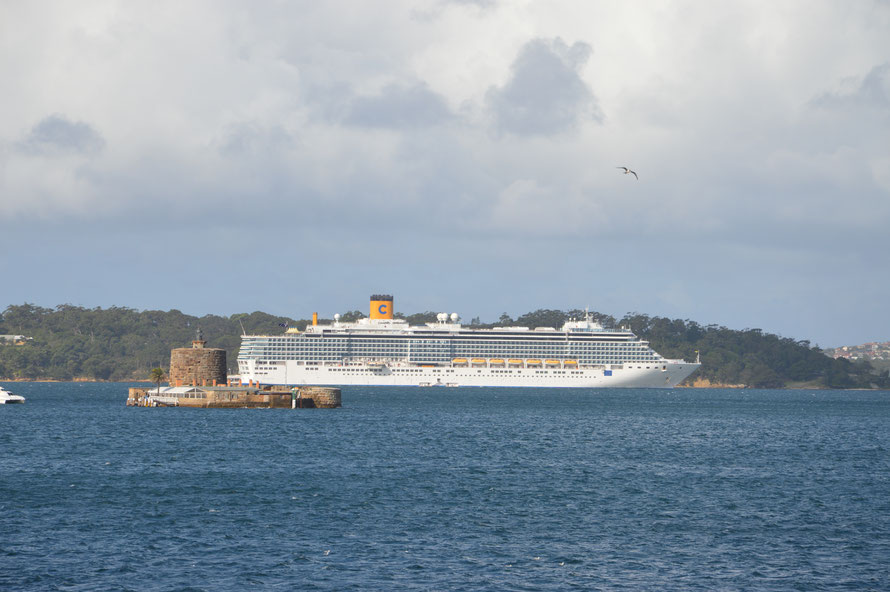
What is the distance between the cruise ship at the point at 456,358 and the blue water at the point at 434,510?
96643mm

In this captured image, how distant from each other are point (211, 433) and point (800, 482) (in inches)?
1267

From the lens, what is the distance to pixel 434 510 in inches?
1400

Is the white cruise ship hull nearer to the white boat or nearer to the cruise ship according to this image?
the cruise ship

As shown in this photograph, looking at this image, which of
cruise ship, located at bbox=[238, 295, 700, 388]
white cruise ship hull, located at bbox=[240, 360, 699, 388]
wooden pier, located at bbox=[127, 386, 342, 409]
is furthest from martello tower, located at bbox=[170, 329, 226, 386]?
cruise ship, located at bbox=[238, 295, 700, 388]

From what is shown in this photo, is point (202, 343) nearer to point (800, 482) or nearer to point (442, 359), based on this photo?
point (800, 482)

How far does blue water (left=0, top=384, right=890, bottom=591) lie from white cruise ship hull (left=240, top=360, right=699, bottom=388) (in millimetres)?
95861

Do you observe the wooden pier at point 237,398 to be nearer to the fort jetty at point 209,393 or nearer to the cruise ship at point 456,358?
the fort jetty at point 209,393

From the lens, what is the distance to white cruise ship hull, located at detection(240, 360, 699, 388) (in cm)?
16300

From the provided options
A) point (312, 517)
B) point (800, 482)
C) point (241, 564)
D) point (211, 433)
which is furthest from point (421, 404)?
point (241, 564)

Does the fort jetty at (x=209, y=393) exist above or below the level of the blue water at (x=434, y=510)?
above

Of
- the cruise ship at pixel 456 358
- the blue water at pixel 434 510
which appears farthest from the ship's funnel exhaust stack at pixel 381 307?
the blue water at pixel 434 510

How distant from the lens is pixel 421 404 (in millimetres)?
105250

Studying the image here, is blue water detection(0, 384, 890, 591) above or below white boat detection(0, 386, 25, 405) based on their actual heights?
below

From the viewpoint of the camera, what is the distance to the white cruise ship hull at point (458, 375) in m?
163
